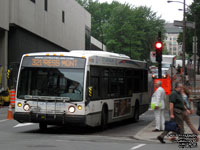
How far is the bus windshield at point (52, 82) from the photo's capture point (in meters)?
16.5

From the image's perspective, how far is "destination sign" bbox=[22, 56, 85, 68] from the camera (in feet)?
Answer: 55.4

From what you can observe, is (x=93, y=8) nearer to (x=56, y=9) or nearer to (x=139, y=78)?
(x=56, y=9)

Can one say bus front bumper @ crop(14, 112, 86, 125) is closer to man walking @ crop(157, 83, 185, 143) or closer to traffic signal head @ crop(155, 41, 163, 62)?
man walking @ crop(157, 83, 185, 143)

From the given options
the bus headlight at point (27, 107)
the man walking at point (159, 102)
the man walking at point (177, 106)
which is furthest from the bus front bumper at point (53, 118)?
the man walking at point (177, 106)

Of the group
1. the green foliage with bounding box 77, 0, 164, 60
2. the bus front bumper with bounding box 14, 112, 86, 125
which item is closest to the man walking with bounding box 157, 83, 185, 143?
the bus front bumper with bounding box 14, 112, 86, 125

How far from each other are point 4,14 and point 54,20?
17073 millimetres

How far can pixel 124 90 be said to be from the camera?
21281 mm

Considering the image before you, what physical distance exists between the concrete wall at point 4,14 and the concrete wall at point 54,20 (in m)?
0.77

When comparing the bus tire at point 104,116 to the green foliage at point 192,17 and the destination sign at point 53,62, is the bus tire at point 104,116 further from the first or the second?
the green foliage at point 192,17

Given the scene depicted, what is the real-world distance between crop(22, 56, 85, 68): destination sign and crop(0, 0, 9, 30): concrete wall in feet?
86.7

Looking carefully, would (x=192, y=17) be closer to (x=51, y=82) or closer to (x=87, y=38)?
(x=87, y=38)

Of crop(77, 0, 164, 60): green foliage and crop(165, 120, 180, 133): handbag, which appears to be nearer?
crop(165, 120, 180, 133): handbag

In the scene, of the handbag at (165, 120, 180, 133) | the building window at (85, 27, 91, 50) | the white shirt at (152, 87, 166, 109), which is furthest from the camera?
the building window at (85, 27, 91, 50)

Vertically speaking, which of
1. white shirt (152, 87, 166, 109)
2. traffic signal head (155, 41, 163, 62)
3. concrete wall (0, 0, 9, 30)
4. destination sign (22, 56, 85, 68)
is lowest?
white shirt (152, 87, 166, 109)
